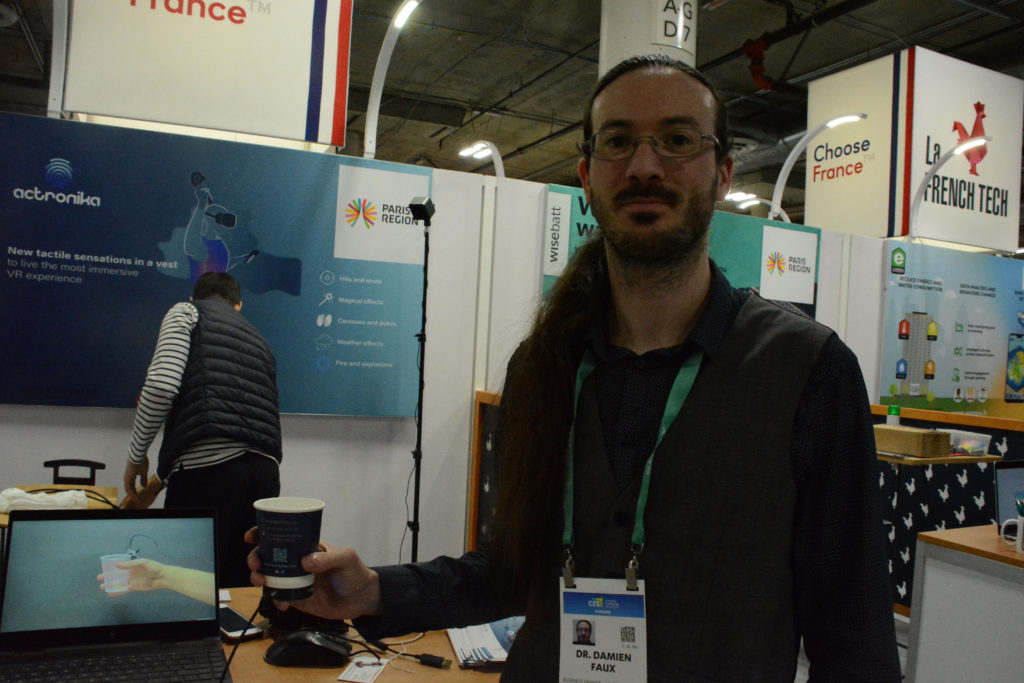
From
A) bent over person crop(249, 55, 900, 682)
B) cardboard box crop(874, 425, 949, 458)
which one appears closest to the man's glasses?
bent over person crop(249, 55, 900, 682)

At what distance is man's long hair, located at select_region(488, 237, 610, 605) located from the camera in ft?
3.56

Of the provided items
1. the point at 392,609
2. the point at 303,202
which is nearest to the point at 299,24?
the point at 303,202

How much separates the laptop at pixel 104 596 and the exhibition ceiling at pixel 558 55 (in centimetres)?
655

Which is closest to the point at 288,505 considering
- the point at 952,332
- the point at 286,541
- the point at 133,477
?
the point at 286,541

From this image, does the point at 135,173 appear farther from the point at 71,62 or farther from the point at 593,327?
the point at 593,327

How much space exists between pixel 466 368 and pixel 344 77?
5.27 ft

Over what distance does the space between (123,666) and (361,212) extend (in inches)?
99.8

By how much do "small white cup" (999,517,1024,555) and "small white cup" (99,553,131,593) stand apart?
2919 millimetres

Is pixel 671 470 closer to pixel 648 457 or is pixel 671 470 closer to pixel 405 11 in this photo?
pixel 648 457

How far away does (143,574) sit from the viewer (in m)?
1.50

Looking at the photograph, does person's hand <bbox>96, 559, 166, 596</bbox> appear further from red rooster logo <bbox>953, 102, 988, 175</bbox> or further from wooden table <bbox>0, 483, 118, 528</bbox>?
red rooster logo <bbox>953, 102, 988, 175</bbox>

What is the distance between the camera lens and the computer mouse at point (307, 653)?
1.53 meters

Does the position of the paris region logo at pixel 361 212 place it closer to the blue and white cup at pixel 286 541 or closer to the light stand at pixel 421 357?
the light stand at pixel 421 357

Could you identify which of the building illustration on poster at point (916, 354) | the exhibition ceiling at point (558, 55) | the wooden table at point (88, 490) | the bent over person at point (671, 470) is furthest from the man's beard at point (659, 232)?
the exhibition ceiling at point (558, 55)
